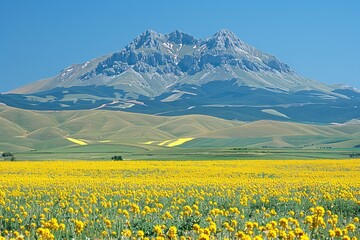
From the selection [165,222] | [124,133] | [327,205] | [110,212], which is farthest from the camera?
[124,133]

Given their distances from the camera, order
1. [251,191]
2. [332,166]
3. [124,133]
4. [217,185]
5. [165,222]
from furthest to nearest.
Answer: [124,133] → [332,166] → [217,185] → [251,191] → [165,222]

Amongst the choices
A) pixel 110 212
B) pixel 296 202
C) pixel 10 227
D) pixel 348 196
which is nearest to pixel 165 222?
pixel 110 212

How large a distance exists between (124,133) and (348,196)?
Answer: 174m

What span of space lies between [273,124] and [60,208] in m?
179

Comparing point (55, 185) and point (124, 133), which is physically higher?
point (124, 133)

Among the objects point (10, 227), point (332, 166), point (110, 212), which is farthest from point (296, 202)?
point (332, 166)

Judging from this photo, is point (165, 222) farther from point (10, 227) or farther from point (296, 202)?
point (296, 202)

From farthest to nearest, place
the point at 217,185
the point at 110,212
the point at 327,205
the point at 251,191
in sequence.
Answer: the point at 217,185
the point at 251,191
the point at 327,205
the point at 110,212

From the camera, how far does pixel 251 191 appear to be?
2375cm

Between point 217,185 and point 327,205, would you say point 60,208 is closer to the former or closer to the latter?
point 327,205

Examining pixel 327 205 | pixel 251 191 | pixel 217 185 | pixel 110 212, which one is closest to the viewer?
pixel 110 212

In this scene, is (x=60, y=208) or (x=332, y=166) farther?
(x=332, y=166)

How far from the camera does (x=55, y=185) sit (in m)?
27.5

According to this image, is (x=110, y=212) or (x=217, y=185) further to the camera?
(x=217, y=185)
